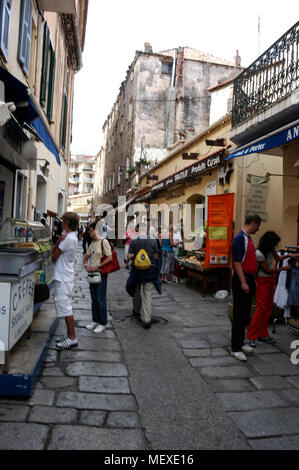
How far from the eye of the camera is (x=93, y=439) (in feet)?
8.87

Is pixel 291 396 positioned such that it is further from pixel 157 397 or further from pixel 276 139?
pixel 276 139

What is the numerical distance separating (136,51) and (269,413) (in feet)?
82.0

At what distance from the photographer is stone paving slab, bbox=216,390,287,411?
3.41 metres

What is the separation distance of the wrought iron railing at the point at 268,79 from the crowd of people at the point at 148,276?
11.5 ft

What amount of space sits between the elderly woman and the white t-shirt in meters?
0.75

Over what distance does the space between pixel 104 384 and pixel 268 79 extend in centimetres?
713

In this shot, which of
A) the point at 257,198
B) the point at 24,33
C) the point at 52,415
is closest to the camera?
the point at 52,415

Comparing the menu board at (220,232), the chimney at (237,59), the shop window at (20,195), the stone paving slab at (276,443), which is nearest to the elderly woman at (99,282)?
the stone paving slab at (276,443)

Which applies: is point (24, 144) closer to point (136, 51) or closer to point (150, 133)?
point (150, 133)

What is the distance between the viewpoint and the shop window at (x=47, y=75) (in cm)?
1009

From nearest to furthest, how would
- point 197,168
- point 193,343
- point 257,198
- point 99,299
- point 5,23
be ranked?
point 193,343
point 99,299
point 5,23
point 257,198
point 197,168

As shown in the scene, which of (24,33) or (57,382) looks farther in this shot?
(24,33)

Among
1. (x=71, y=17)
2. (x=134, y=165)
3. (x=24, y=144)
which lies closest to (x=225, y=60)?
(x=134, y=165)

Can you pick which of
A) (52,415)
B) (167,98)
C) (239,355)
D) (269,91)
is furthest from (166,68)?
(52,415)
